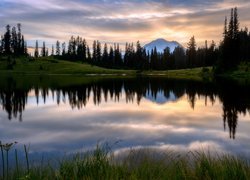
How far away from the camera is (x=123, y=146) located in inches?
Result: 762

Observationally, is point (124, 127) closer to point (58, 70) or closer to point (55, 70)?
point (58, 70)

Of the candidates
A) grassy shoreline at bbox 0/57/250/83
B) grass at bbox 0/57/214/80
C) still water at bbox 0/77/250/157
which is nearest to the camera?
still water at bbox 0/77/250/157

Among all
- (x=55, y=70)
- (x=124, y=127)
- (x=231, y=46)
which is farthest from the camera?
(x=55, y=70)

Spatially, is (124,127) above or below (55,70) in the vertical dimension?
below

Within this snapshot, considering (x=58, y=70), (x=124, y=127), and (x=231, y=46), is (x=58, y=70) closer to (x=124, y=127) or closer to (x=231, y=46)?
(x=231, y=46)

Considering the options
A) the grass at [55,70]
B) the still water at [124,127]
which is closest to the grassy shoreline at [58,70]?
the grass at [55,70]

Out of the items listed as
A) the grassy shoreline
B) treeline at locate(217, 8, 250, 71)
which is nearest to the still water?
treeline at locate(217, 8, 250, 71)

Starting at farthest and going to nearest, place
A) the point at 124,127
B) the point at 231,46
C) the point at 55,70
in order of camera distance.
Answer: the point at 55,70
the point at 231,46
the point at 124,127

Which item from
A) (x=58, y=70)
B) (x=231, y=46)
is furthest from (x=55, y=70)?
(x=231, y=46)

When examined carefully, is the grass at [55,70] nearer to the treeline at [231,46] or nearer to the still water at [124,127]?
the treeline at [231,46]

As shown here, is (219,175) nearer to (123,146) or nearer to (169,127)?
(123,146)

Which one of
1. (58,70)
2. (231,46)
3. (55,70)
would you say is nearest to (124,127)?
(231,46)

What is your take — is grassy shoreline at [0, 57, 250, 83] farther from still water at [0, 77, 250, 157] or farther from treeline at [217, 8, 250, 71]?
still water at [0, 77, 250, 157]

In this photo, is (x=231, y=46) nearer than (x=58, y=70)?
Yes
